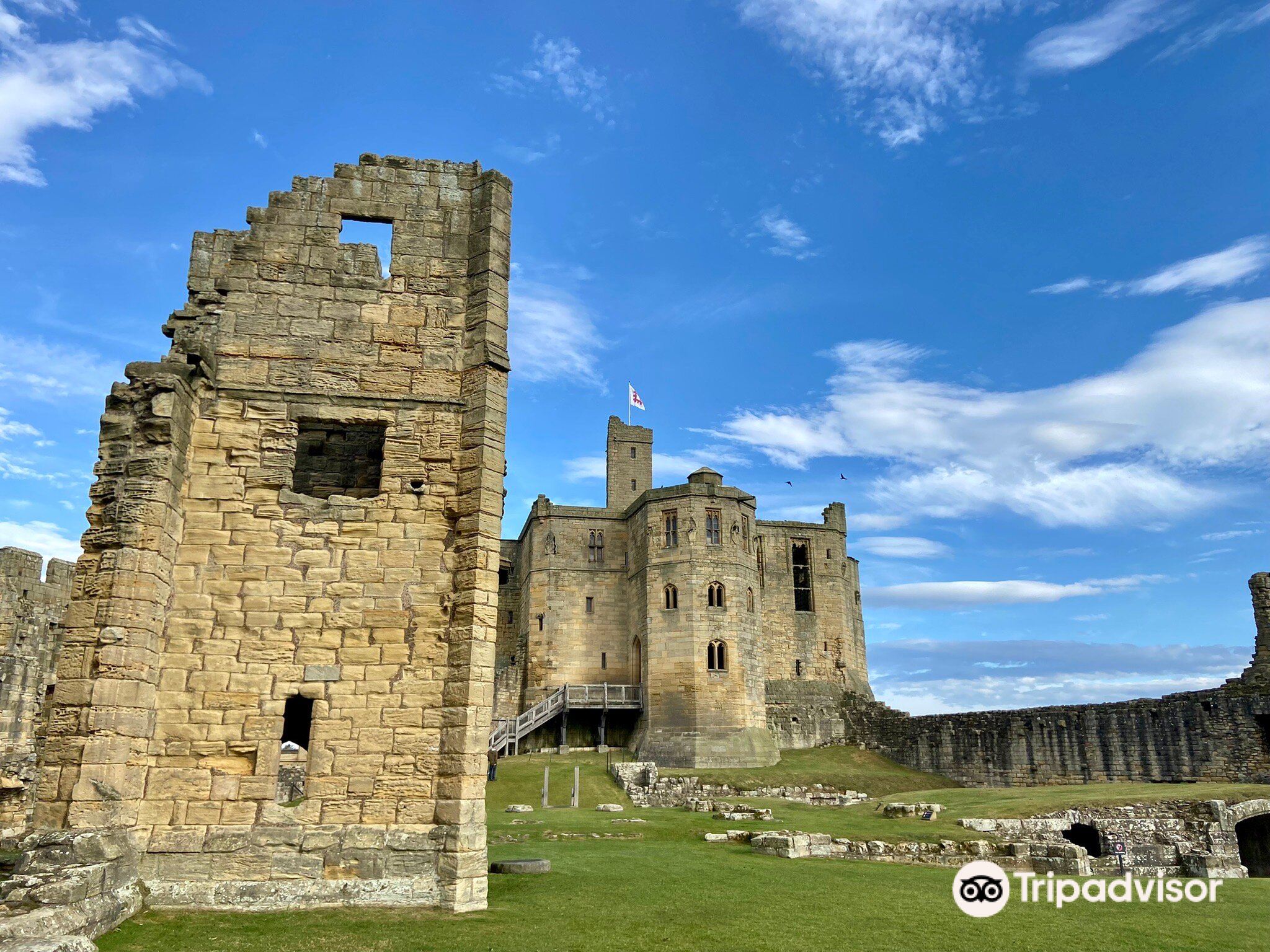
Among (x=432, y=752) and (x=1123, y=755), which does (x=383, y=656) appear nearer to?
(x=432, y=752)

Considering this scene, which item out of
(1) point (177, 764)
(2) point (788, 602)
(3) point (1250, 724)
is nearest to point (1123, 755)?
(3) point (1250, 724)

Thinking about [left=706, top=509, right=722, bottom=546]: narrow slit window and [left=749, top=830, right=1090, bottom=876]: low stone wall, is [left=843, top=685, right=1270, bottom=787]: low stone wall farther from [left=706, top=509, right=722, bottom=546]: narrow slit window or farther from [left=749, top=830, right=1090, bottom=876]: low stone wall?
[left=749, top=830, right=1090, bottom=876]: low stone wall

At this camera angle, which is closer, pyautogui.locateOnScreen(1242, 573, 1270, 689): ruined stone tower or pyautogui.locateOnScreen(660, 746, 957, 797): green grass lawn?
pyautogui.locateOnScreen(1242, 573, 1270, 689): ruined stone tower

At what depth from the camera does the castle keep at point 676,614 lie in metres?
39.8

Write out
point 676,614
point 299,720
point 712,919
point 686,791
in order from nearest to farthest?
point 712,919
point 299,720
point 686,791
point 676,614

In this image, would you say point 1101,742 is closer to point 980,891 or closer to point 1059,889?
point 1059,889

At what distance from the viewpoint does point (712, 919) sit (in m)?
9.88

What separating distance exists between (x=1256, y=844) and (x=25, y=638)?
1324 inches

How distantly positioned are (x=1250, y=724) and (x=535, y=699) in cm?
2940

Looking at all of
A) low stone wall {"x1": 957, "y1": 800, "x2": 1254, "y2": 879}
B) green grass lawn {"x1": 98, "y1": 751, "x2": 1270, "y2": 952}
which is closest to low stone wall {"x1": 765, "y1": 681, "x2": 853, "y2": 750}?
low stone wall {"x1": 957, "y1": 800, "x2": 1254, "y2": 879}

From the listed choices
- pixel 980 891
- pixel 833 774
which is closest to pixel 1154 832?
pixel 980 891

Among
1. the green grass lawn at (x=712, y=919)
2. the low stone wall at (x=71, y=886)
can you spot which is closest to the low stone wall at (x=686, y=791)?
the green grass lawn at (x=712, y=919)

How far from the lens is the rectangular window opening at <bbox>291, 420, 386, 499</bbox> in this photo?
1269 cm

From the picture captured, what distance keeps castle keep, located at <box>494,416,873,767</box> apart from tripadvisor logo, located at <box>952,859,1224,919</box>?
82.0 feet
